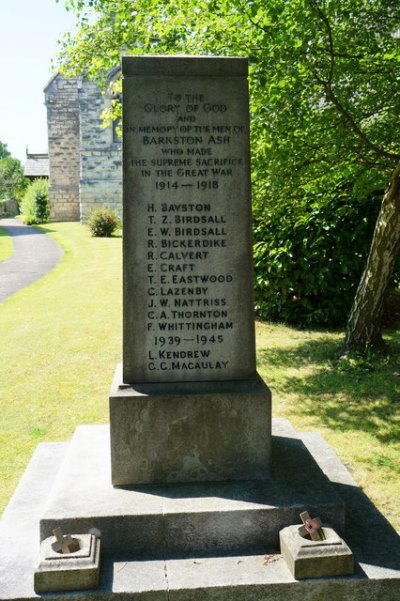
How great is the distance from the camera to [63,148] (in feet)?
146

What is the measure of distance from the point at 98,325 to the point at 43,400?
4427mm

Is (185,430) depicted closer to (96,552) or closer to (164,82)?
(96,552)

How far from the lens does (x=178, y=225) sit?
12.9 feet

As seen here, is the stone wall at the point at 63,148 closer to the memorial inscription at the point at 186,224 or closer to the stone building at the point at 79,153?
the stone building at the point at 79,153

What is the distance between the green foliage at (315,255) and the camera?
10.4 metres

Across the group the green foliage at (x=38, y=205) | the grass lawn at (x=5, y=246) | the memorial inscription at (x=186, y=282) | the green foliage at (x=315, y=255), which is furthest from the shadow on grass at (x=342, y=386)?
the green foliage at (x=38, y=205)

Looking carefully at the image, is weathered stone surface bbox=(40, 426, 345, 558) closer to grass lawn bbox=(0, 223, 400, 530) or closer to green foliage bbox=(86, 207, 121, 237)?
grass lawn bbox=(0, 223, 400, 530)

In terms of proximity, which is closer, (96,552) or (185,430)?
(96,552)

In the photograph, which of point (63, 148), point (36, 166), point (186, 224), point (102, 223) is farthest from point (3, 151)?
point (186, 224)

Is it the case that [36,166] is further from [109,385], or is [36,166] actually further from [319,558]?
[319,558]

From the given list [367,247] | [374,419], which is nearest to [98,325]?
Answer: [367,247]

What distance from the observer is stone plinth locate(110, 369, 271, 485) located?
382cm

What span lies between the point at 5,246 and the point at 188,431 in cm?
2583

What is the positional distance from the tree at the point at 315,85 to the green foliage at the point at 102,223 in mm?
21476
